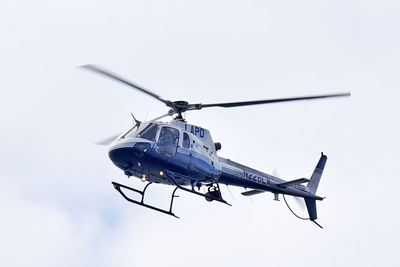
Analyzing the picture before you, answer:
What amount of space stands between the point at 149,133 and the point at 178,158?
1.23m

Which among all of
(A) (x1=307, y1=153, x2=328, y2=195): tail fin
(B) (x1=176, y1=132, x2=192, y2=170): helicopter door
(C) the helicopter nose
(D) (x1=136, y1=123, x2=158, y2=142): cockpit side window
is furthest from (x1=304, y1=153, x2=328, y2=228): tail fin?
(C) the helicopter nose

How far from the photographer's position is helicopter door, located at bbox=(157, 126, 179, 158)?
19.3m

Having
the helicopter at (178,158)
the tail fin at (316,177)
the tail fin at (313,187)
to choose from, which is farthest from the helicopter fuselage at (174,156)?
the tail fin at (316,177)

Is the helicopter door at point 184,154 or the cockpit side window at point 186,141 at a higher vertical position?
the cockpit side window at point 186,141

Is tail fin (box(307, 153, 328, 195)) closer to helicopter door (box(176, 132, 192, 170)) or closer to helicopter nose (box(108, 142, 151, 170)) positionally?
helicopter door (box(176, 132, 192, 170))

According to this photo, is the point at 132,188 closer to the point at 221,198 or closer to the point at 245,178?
the point at 221,198

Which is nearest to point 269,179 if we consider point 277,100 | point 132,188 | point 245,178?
point 245,178

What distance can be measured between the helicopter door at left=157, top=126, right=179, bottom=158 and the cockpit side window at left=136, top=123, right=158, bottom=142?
8.4 inches

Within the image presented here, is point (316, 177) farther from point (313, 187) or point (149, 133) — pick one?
point (149, 133)

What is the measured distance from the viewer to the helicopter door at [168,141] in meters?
19.3

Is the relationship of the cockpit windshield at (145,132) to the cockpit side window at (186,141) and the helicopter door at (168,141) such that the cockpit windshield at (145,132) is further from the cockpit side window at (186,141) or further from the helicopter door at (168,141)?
the cockpit side window at (186,141)

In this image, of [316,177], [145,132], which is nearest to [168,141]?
[145,132]

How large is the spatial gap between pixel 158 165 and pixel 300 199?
676cm

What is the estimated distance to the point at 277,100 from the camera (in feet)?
64.0
